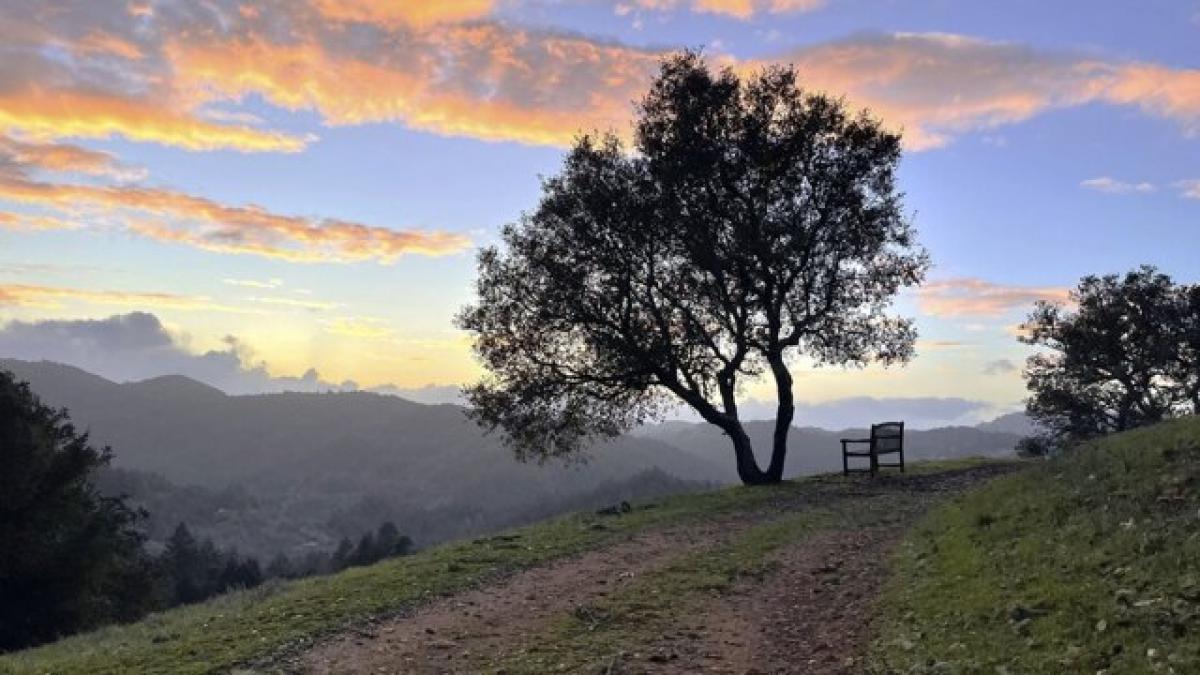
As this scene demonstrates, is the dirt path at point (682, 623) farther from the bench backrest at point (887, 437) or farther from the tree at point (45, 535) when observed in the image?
the tree at point (45, 535)

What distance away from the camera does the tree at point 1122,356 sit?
188 feet

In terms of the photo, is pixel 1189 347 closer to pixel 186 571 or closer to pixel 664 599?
pixel 664 599

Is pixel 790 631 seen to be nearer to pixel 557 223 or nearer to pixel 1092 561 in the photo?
pixel 1092 561

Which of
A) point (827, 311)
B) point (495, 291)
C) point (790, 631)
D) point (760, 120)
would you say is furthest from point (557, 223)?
point (790, 631)

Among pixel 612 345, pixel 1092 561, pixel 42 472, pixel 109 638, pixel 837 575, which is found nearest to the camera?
pixel 1092 561

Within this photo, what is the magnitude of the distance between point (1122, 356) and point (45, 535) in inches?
2783

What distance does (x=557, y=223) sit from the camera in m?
39.3

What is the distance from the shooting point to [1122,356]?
194 ft

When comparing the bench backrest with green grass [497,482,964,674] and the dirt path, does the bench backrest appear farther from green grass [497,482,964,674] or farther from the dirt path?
the dirt path

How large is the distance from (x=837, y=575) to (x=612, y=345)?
2149cm

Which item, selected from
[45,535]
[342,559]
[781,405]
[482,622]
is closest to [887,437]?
[781,405]

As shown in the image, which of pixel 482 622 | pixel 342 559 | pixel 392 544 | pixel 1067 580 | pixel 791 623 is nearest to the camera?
pixel 1067 580

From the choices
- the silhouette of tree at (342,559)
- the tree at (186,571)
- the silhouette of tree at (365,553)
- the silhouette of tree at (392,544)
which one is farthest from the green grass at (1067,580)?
the silhouette of tree at (365,553)

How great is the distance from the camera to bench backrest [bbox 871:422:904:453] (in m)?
36.4
